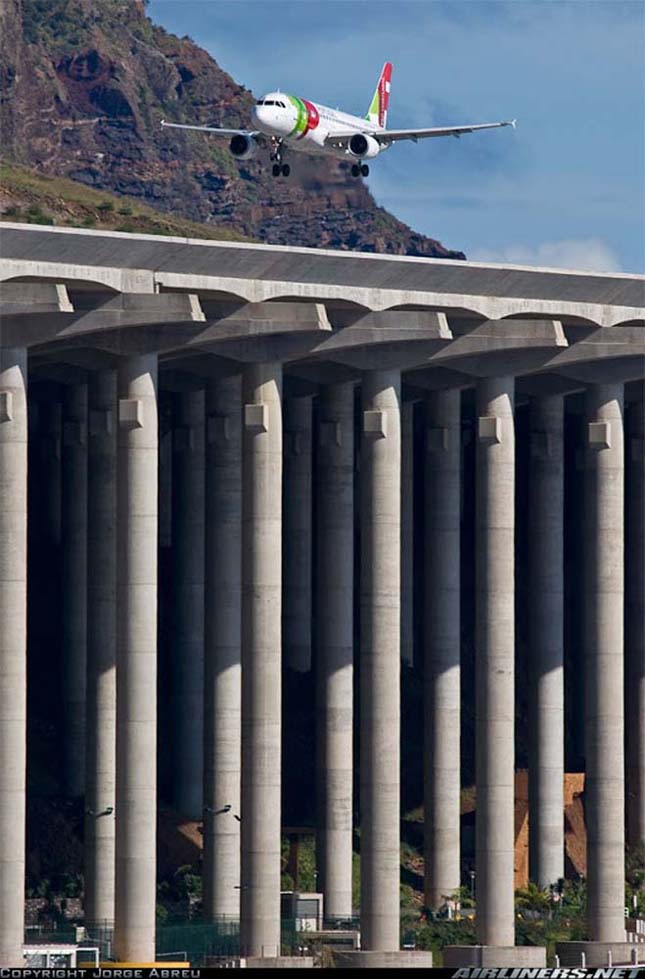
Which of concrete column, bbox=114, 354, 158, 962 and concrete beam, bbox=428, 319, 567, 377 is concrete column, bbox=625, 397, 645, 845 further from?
concrete column, bbox=114, 354, 158, 962

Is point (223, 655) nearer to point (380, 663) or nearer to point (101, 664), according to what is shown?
point (101, 664)

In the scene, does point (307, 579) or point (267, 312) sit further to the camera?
point (307, 579)

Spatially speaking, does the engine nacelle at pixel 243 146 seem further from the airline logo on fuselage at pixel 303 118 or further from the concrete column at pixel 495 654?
the concrete column at pixel 495 654

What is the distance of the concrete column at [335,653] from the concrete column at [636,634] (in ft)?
47.7

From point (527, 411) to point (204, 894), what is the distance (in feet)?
118

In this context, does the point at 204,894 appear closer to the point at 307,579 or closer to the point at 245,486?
the point at 245,486

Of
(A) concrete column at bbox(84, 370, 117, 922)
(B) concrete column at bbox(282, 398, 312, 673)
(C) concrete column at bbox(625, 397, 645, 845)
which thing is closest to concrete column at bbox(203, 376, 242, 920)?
(A) concrete column at bbox(84, 370, 117, 922)

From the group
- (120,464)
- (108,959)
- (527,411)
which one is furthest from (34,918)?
(527,411)

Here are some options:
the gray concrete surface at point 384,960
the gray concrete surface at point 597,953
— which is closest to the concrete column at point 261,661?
the gray concrete surface at point 384,960

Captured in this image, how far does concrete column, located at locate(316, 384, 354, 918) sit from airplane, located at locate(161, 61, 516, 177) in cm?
1182

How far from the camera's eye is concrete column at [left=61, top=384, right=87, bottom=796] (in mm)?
111562

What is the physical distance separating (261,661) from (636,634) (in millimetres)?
27650

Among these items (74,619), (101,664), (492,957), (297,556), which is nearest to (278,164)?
(297,556)

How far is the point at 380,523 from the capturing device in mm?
96625
